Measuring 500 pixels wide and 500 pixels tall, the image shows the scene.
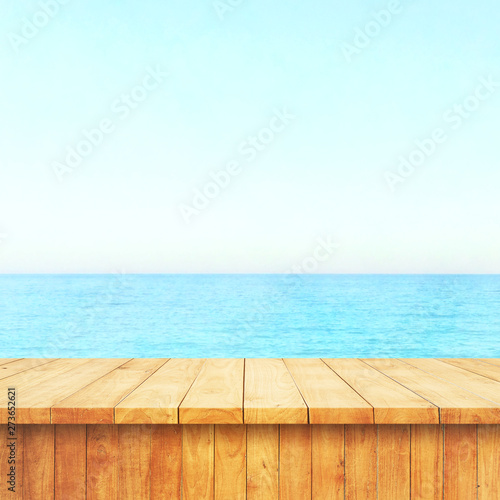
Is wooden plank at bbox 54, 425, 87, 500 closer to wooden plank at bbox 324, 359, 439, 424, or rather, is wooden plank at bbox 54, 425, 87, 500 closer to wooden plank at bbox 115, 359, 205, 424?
wooden plank at bbox 115, 359, 205, 424

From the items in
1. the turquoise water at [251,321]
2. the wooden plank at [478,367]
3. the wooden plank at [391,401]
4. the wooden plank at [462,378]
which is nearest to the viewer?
the wooden plank at [391,401]

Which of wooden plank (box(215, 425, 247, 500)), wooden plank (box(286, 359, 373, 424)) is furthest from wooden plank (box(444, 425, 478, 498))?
wooden plank (box(215, 425, 247, 500))

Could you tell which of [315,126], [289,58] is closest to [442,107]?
[315,126]

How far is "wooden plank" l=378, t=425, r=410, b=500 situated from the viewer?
1.04m

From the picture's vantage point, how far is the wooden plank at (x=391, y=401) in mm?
972

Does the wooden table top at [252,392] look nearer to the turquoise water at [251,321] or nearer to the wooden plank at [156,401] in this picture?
the wooden plank at [156,401]

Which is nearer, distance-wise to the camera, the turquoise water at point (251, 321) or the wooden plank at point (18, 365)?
the wooden plank at point (18, 365)

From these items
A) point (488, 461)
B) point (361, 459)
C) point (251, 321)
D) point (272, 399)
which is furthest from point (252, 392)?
point (251, 321)

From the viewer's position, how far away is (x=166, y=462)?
1.05 metres

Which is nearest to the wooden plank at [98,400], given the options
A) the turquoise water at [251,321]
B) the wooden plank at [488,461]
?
the wooden plank at [488,461]

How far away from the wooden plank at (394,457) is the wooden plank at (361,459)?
0.06ft

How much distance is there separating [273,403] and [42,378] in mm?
724

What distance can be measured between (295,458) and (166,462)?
320mm

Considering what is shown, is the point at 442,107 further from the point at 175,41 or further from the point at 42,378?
the point at 42,378
